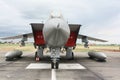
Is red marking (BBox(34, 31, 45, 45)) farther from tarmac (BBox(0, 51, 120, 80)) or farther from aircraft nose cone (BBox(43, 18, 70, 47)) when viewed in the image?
aircraft nose cone (BBox(43, 18, 70, 47))

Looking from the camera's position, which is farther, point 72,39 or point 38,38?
point 72,39

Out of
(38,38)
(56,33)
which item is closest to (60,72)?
(56,33)

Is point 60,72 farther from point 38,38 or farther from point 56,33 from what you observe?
point 38,38

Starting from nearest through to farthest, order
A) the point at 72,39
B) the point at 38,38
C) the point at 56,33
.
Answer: the point at 56,33 → the point at 38,38 → the point at 72,39

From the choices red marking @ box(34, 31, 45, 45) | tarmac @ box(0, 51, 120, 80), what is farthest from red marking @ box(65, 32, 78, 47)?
tarmac @ box(0, 51, 120, 80)

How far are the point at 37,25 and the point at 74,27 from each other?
296 cm

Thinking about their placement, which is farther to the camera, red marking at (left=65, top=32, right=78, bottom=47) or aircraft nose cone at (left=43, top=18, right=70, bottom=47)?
red marking at (left=65, top=32, right=78, bottom=47)

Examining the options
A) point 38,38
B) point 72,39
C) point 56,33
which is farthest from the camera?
point 72,39

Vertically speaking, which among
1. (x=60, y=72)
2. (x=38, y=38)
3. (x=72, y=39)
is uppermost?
(x=38, y=38)

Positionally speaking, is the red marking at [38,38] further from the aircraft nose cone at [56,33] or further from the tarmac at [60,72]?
the aircraft nose cone at [56,33]

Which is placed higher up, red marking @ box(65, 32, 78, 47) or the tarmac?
red marking @ box(65, 32, 78, 47)

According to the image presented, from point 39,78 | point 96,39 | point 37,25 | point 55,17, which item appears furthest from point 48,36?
point 96,39

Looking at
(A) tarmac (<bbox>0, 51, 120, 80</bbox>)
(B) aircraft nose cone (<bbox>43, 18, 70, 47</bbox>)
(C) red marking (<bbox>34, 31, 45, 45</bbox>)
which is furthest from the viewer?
(C) red marking (<bbox>34, 31, 45, 45</bbox>)

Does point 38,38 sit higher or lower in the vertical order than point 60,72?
higher
